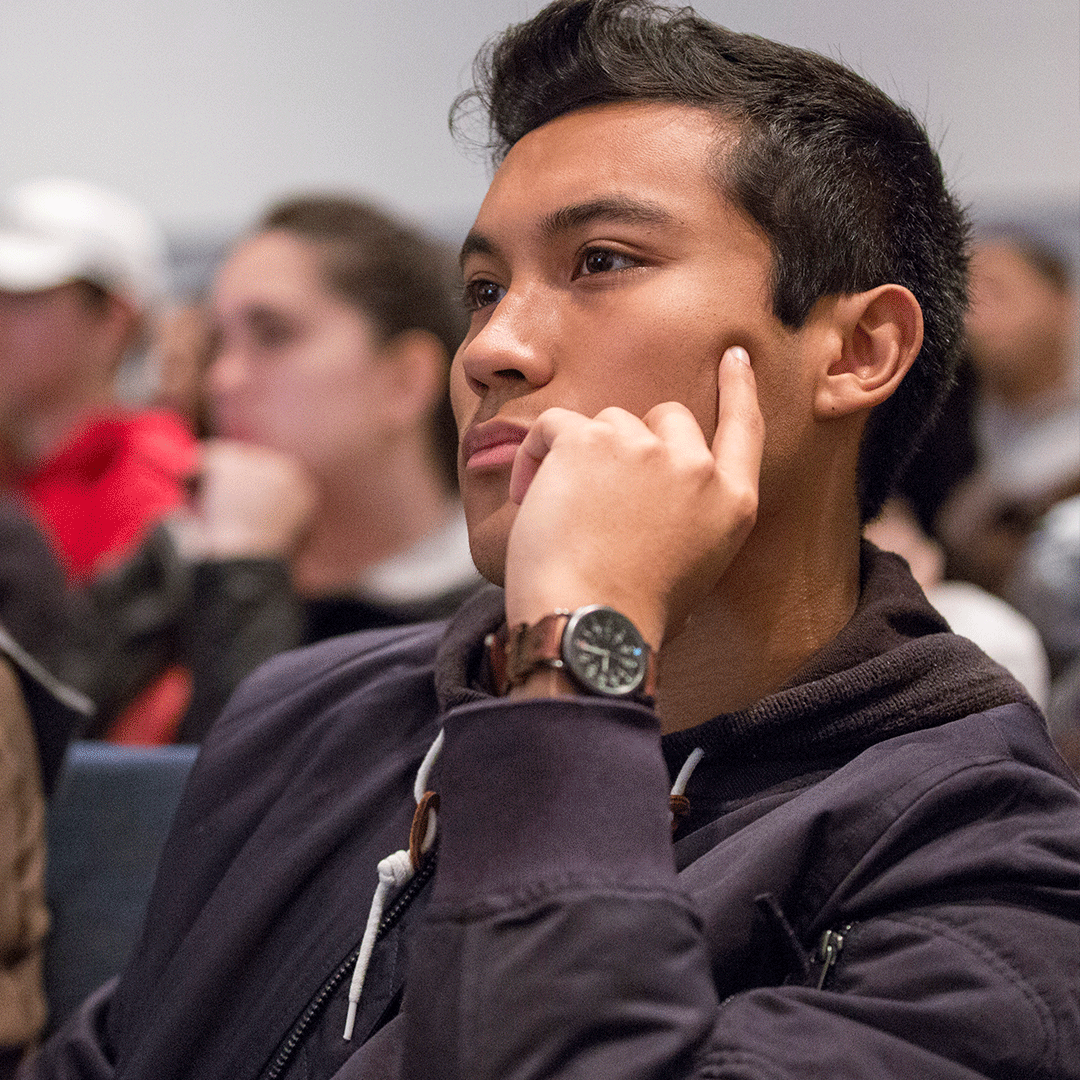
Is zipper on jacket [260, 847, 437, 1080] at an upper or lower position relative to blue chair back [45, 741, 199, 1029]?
upper

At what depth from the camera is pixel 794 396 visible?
99cm

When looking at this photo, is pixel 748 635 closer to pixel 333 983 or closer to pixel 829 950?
pixel 829 950

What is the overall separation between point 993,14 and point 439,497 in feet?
4.81

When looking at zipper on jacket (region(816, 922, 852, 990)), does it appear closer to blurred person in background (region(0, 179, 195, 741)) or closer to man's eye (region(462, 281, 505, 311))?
man's eye (region(462, 281, 505, 311))

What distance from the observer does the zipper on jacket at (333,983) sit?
973 millimetres

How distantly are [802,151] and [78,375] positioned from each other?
6.80 feet

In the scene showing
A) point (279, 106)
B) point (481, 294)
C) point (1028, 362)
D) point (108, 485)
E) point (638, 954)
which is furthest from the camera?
point (1028, 362)

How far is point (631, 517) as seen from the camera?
0.86 metres

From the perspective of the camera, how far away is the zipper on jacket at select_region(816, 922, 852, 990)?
2.67 ft

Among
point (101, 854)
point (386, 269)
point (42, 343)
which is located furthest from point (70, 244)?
point (101, 854)

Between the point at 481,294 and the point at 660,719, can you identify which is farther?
the point at 481,294

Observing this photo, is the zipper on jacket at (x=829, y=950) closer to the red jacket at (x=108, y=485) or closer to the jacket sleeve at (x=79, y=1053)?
the jacket sleeve at (x=79, y=1053)

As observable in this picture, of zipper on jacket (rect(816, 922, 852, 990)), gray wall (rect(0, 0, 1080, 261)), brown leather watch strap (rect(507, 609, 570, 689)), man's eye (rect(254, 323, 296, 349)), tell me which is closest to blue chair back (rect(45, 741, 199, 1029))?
brown leather watch strap (rect(507, 609, 570, 689))

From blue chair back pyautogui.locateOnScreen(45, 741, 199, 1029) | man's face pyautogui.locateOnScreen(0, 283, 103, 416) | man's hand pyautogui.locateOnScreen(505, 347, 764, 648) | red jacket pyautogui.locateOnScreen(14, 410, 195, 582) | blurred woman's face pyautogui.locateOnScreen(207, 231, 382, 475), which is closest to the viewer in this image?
man's hand pyautogui.locateOnScreen(505, 347, 764, 648)
